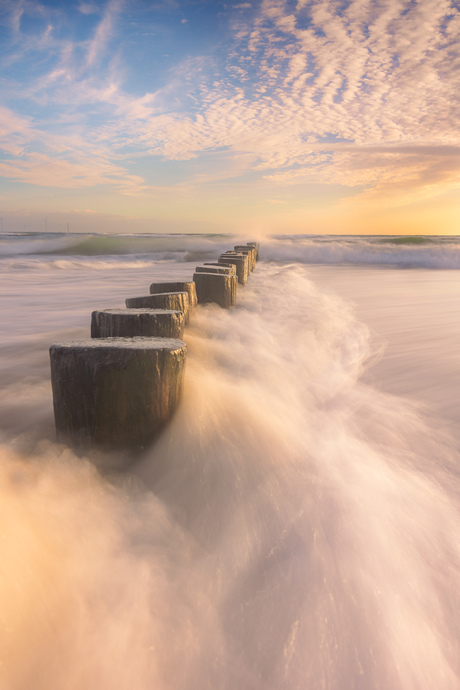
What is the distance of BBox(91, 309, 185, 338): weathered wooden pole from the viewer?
6.09ft

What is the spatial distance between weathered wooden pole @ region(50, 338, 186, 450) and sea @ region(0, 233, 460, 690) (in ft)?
0.24

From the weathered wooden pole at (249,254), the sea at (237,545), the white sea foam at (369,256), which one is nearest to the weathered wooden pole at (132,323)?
the sea at (237,545)

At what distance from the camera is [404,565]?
4.10 ft

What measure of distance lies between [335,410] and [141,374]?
1.34 m

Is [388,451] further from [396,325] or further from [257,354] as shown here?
[396,325]

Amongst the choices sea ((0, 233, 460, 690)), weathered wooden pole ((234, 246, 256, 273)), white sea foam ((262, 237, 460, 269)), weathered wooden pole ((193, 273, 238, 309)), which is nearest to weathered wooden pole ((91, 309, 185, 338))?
sea ((0, 233, 460, 690))

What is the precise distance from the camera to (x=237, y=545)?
1262 millimetres

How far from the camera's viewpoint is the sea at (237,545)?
0.96 metres

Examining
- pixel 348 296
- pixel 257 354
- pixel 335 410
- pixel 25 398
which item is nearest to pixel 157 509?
pixel 25 398

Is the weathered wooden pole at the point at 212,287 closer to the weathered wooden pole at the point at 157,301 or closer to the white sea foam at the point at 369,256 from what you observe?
the weathered wooden pole at the point at 157,301

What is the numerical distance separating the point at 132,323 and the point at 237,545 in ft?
3.38

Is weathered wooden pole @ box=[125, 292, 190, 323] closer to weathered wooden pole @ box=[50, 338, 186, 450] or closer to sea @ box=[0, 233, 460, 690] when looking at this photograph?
sea @ box=[0, 233, 460, 690]

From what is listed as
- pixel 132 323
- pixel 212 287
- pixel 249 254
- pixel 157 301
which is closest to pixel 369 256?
pixel 249 254

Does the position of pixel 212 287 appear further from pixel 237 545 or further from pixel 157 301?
pixel 237 545
